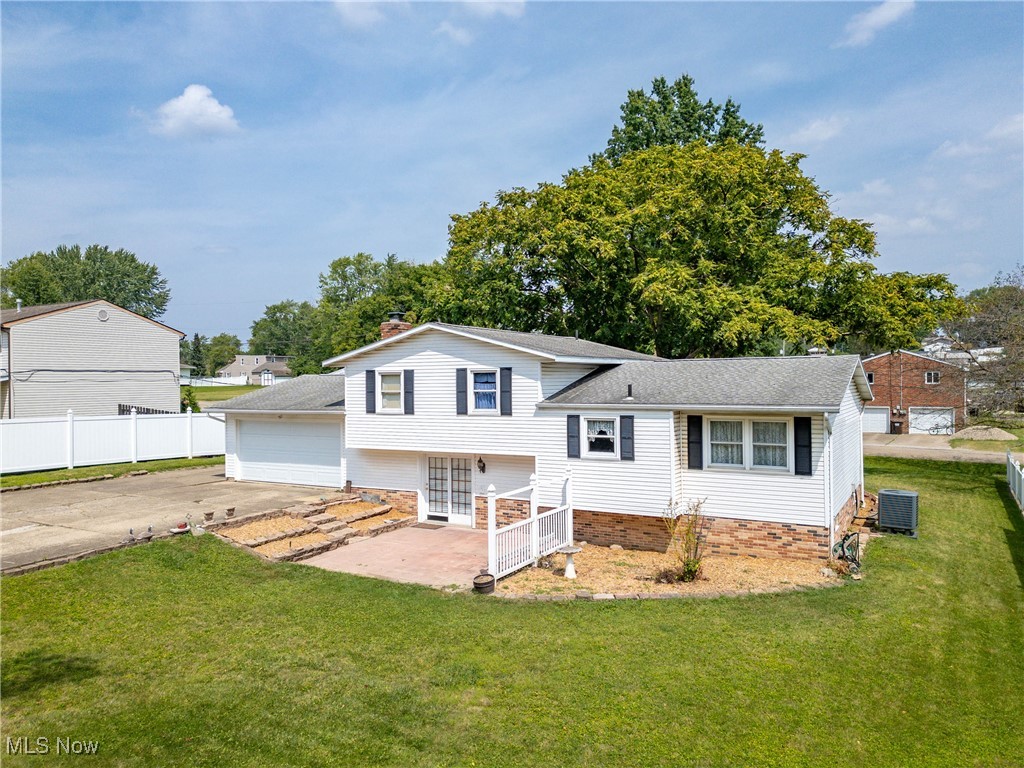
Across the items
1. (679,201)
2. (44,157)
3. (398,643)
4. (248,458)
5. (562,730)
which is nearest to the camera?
(562,730)

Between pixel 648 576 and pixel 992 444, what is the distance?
35.7 m

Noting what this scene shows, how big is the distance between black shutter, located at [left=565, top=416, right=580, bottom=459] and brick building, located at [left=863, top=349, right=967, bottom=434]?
33761 millimetres

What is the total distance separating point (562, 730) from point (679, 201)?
68.2 feet

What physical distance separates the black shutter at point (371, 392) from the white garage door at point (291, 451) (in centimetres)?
266

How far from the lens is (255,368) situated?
10431cm

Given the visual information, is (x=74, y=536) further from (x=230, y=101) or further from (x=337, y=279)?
(x=337, y=279)

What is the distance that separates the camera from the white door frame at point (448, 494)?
16.0 metres

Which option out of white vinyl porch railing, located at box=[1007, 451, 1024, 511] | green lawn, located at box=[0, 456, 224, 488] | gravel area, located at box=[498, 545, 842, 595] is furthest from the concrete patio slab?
white vinyl porch railing, located at box=[1007, 451, 1024, 511]

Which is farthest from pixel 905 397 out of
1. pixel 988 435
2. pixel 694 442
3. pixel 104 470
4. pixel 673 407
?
pixel 104 470

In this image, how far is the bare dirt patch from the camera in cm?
1516

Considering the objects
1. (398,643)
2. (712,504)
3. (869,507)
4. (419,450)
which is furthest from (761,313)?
(398,643)

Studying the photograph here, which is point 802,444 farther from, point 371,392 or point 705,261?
point 705,261

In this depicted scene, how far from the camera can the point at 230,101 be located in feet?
56.0

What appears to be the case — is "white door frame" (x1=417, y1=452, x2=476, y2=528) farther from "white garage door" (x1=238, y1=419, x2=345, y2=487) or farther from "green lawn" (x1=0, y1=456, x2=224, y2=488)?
"green lawn" (x1=0, y1=456, x2=224, y2=488)
